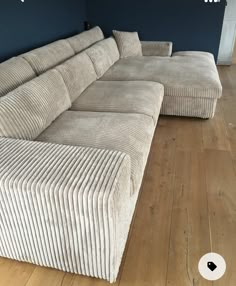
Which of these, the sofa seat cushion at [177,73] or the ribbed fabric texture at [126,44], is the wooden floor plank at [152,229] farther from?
the ribbed fabric texture at [126,44]

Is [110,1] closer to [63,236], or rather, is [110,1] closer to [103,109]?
[103,109]

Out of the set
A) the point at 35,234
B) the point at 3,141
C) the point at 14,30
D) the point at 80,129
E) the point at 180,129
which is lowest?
the point at 180,129

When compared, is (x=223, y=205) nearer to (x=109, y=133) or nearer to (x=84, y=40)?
(x=109, y=133)

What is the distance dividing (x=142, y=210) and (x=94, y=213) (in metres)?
0.74

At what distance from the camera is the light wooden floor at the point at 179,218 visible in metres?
1.35

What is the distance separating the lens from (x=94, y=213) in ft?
3.56

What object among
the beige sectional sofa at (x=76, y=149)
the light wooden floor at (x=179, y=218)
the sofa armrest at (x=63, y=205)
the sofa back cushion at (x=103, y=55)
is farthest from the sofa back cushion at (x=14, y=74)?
the light wooden floor at (x=179, y=218)

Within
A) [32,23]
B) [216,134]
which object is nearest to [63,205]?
[216,134]

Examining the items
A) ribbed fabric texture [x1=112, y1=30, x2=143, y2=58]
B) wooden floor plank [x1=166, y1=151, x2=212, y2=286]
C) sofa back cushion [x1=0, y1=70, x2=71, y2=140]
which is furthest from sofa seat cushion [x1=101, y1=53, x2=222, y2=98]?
sofa back cushion [x1=0, y1=70, x2=71, y2=140]

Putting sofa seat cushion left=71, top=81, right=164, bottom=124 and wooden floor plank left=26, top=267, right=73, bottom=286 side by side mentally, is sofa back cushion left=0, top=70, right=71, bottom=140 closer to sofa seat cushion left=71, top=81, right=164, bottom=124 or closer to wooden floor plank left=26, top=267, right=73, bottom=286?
sofa seat cushion left=71, top=81, right=164, bottom=124

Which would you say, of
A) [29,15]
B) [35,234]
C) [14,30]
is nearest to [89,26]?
[29,15]

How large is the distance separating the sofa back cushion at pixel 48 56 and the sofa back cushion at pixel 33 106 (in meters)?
0.25

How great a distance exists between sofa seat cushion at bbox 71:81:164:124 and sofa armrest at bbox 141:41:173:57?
147 cm

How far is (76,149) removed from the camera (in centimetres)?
135
